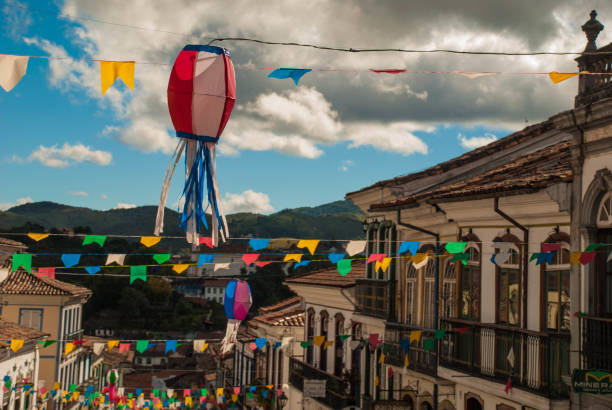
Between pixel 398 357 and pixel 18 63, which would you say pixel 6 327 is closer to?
pixel 398 357

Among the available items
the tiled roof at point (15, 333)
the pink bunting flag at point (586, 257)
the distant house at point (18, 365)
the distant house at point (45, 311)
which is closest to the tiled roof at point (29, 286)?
the distant house at point (45, 311)

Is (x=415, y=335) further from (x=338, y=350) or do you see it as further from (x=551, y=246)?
(x=338, y=350)

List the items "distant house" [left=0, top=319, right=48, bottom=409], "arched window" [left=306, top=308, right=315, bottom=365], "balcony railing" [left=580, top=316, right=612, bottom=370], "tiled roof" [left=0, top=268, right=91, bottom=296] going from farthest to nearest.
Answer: "tiled roof" [left=0, top=268, right=91, bottom=296], "distant house" [left=0, top=319, right=48, bottom=409], "arched window" [left=306, top=308, right=315, bottom=365], "balcony railing" [left=580, top=316, right=612, bottom=370]

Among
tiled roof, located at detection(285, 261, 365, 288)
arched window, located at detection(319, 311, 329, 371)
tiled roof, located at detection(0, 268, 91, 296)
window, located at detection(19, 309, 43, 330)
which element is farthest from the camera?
window, located at detection(19, 309, 43, 330)

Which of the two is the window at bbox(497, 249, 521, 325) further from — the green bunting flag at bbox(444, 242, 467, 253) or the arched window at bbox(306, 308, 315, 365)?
the arched window at bbox(306, 308, 315, 365)

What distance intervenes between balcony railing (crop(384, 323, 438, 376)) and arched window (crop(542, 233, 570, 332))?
4.32 metres

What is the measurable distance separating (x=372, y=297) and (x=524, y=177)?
8.08 m

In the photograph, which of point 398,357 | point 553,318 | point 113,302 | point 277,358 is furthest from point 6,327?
point 113,302

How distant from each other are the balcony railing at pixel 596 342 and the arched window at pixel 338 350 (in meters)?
12.9

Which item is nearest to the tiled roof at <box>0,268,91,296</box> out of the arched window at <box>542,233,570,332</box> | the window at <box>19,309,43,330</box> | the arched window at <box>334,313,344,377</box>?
the window at <box>19,309,43,330</box>

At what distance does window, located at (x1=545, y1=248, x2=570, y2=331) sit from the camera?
12109mm

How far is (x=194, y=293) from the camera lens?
6590 inches

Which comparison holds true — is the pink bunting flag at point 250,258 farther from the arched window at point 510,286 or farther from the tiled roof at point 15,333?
the tiled roof at point 15,333

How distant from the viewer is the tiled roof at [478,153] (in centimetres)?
1672
